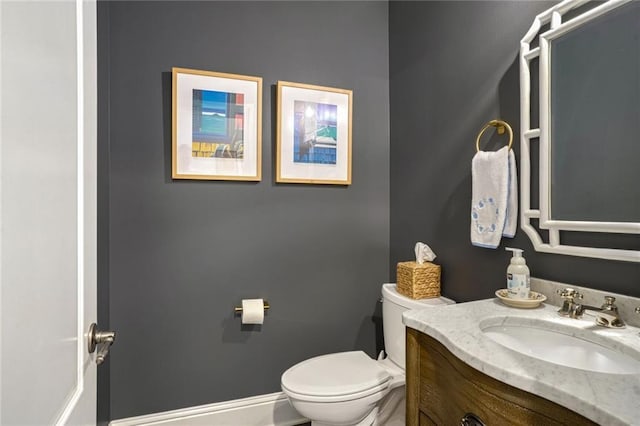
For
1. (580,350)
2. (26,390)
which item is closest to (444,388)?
(580,350)

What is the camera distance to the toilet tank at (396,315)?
61.6 inches

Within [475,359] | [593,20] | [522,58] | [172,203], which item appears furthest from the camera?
[172,203]

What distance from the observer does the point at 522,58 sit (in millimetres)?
1233

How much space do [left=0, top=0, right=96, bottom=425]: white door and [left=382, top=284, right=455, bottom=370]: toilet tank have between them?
49.4 inches

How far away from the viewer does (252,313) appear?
174 centimetres

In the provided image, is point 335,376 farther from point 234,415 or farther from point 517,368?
point 517,368

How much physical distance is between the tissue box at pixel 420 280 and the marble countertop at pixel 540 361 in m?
0.48

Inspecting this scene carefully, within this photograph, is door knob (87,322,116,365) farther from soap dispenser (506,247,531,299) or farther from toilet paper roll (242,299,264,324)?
soap dispenser (506,247,531,299)

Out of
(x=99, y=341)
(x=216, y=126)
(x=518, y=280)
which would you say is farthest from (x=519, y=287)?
(x=216, y=126)

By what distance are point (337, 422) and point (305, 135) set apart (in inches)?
57.7

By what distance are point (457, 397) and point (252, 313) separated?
1165 mm

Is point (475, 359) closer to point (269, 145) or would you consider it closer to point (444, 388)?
point (444, 388)

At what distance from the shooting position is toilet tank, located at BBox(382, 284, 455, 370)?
5.14ft

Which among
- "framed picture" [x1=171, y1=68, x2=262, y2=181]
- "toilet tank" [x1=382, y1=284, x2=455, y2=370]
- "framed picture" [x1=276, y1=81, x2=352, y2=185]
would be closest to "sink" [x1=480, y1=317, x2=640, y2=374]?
"toilet tank" [x1=382, y1=284, x2=455, y2=370]
